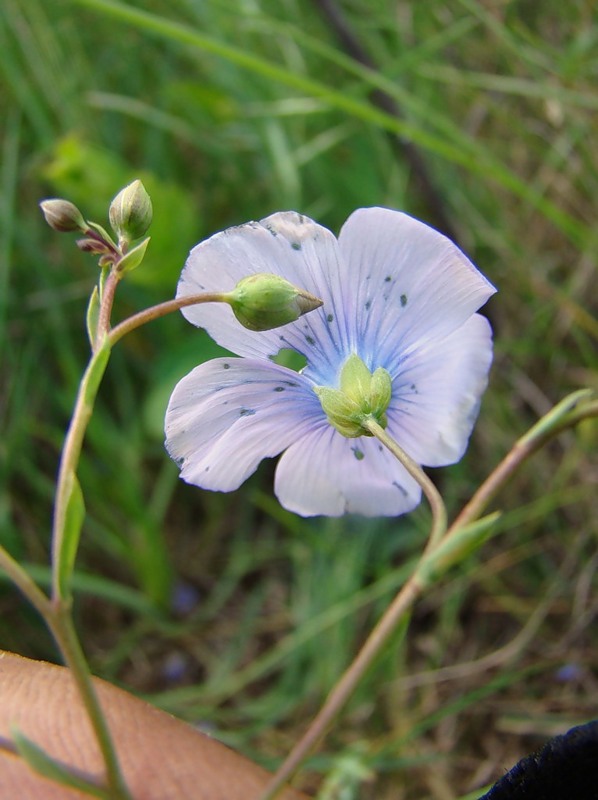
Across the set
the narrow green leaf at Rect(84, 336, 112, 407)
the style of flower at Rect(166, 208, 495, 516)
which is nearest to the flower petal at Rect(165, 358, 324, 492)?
the style of flower at Rect(166, 208, 495, 516)

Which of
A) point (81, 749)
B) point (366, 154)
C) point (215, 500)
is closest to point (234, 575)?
point (215, 500)

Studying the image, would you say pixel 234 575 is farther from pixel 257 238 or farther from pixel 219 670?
pixel 257 238

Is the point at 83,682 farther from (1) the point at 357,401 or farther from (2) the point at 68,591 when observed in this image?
(1) the point at 357,401

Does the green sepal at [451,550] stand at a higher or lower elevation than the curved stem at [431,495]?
lower

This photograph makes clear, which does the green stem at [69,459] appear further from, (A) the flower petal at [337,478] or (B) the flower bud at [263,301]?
(A) the flower petal at [337,478]

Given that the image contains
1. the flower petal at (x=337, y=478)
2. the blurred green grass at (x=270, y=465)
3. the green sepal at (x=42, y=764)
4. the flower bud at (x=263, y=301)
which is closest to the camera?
the green sepal at (x=42, y=764)

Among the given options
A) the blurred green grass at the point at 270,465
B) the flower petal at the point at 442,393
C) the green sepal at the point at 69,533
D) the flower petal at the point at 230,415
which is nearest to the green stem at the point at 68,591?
the green sepal at the point at 69,533
